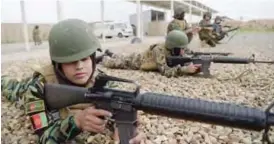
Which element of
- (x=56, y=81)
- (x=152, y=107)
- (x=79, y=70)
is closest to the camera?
(x=152, y=107)

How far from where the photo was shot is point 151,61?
15.8 ft

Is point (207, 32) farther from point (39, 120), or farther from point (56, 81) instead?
point (39, 120)

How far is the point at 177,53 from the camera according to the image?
4.36 m

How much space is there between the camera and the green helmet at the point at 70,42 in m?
1.70

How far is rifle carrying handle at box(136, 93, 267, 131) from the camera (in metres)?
1.16

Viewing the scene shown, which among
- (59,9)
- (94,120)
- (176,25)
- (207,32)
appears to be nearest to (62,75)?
Result: (94,120)

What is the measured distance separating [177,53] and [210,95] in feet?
3.82

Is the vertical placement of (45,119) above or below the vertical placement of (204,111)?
below

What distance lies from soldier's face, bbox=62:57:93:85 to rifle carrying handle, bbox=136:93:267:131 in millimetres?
441

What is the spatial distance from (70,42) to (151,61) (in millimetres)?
3118

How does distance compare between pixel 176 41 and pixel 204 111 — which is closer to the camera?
pixel 204 111

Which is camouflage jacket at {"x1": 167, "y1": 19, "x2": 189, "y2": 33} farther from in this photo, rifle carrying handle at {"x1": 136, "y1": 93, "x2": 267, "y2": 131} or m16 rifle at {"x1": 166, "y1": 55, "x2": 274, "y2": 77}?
rifle carrying handle at {"x1": 136, "y1": 93, "x2": 267, "y2": 131}

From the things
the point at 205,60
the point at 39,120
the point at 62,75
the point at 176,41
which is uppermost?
the point at 176,41

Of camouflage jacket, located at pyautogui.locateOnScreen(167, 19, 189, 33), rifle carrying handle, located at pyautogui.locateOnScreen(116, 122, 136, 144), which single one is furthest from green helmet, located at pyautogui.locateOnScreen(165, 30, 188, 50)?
rifle carrying handle, located at pyautogui.locateOnScreen(116, 122, 136, 144)
